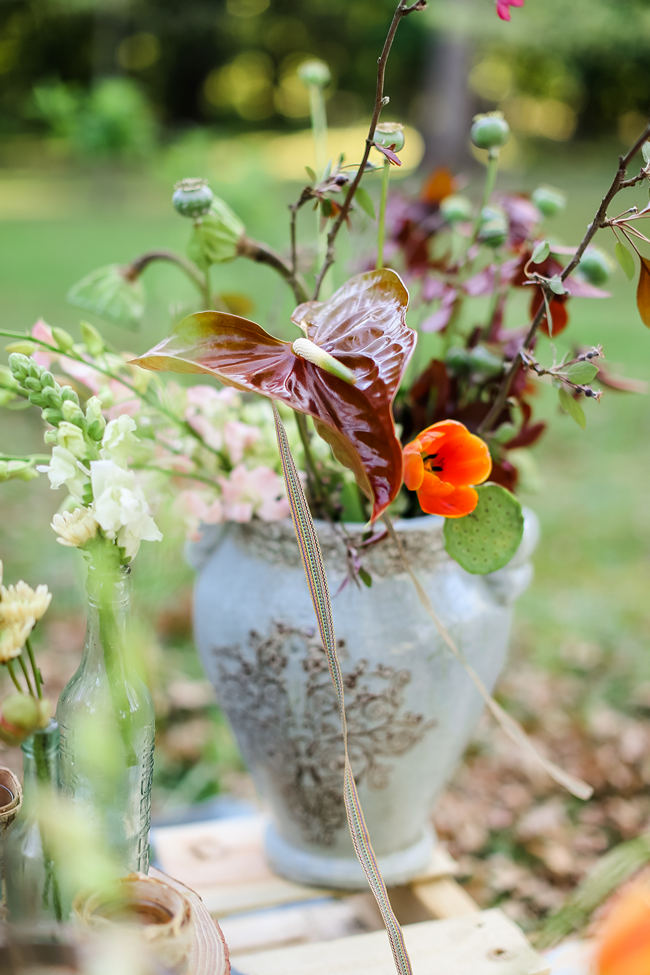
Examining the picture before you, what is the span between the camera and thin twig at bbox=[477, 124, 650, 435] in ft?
1.94

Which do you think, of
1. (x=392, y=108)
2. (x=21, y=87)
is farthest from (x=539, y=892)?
(x=21, y=87)

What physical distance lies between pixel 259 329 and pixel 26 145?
12.5 meters

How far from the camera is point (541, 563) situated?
8.09ft

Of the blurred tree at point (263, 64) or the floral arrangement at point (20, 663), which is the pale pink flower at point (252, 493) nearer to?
the floral arrangement at point (20, 663)

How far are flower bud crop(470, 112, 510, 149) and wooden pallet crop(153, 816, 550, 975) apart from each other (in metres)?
0.61

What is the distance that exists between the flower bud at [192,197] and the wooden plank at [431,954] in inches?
22.0

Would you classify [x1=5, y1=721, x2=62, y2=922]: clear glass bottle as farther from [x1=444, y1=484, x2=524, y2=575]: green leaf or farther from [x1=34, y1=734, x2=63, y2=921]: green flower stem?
[x1=444, y1=484, x2=524, y2=575]: green leaf

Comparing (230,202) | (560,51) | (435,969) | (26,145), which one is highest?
(26,145)

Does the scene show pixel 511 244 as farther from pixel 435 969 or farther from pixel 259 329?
pixel 435 969

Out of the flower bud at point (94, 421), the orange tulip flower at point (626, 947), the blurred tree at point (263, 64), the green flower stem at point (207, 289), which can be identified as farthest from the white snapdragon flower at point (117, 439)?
the blurred tree at point (263, 64)

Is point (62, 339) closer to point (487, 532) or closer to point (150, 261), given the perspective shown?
point (150, 261)

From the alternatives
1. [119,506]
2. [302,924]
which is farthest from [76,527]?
[302,924]

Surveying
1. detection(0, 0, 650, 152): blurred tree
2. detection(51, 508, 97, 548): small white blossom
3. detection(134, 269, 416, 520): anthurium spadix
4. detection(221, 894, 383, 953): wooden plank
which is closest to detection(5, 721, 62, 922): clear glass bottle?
detection(51, 508, 97, 548): small white blossom

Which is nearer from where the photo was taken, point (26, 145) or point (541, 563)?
point (541, 563)
